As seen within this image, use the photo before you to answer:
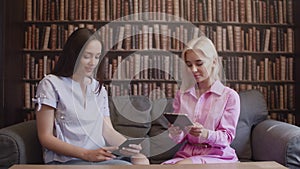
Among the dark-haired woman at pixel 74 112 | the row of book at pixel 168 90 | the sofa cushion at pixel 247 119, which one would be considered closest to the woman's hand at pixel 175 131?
the dark-haired woman at pixel 74 112

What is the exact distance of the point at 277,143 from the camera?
73.6 inches

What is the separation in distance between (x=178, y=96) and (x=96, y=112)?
1.42 ft

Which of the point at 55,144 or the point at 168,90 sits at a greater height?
the point at 168,90

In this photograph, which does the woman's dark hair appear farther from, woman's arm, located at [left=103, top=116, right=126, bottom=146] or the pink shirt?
Answer: the pink shirt

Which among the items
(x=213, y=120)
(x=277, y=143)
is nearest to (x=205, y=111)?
(x=213, y=120)

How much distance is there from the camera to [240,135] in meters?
2.25

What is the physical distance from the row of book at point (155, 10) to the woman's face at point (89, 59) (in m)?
1.10

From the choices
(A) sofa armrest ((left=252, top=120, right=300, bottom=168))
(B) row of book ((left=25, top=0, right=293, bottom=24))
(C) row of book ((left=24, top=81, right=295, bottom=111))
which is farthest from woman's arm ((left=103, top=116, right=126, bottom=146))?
(B) row of book ((left=25, top=0, right=293, bottom=24))

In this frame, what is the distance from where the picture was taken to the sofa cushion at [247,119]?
222 cm

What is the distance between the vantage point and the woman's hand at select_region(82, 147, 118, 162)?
151 cm

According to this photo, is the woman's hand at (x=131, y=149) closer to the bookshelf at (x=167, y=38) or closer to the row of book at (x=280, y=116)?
the bookshelf at (x=167, y=38)

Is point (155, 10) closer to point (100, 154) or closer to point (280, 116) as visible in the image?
point (280, 116)

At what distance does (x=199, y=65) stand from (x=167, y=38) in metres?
0.96

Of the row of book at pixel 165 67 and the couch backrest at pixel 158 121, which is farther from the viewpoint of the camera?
the row of book at pixel 165 67
